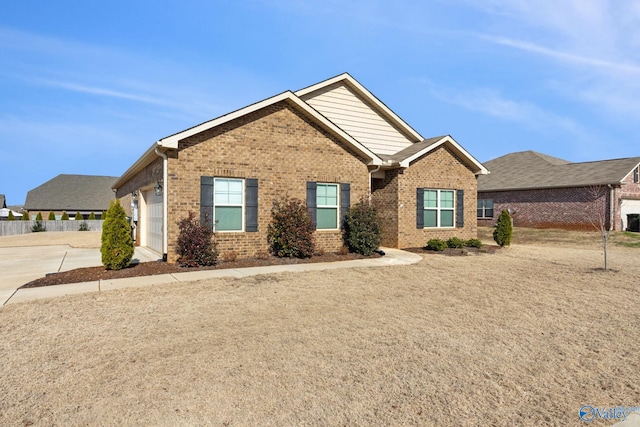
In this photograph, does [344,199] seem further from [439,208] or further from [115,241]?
[115,241]

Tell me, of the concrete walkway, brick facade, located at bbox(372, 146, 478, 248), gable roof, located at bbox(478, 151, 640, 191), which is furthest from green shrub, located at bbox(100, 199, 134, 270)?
gable roof, located at bbox(478, 151, 640, 191)

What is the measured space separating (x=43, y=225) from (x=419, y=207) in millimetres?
30857

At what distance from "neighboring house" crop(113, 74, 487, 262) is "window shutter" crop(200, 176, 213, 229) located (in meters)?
0.03

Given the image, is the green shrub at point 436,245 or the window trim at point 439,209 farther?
the window trim at point 439,209

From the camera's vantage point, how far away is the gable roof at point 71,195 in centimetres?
4122

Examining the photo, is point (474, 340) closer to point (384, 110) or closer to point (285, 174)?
point (285, 174)

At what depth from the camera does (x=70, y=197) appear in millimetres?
42469

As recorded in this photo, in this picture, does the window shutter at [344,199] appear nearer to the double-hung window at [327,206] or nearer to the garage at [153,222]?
the double-hung window at [327,206]

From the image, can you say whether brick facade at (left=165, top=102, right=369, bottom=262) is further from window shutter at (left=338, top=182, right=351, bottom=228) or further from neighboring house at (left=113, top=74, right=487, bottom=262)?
window shutter at (left=338, top=182, right=351, bottom=228)

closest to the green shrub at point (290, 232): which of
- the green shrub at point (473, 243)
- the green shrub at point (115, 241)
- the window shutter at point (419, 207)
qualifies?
the green shrub at point (115, 241)

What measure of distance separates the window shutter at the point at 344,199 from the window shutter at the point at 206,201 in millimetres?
4555

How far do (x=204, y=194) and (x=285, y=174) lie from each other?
268cm

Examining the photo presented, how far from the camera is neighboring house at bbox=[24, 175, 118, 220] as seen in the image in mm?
41000

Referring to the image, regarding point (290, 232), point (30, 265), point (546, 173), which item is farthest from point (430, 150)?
point (546, 173)
